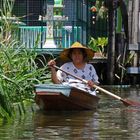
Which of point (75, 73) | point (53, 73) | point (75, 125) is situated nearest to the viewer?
point (75, 125)

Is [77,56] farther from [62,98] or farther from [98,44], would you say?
[98,44]

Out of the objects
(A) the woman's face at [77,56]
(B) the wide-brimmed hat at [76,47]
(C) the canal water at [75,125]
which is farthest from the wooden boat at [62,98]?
(B) the wide-brimmed hat at [76,47]

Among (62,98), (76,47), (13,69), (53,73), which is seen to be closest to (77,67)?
(76,47)

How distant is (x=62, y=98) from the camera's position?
1258 centimetres

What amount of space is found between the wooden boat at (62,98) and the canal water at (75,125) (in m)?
0.17

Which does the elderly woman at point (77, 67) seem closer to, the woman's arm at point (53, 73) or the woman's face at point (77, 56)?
the woman's face at point (77, 56)

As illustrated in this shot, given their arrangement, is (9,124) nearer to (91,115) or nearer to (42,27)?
(91,115)

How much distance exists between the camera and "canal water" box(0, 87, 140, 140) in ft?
31.1

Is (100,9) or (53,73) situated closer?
(53,73)

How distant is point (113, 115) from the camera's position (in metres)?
12.6

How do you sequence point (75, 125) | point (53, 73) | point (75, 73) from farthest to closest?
point (75, 73) → point (53, 73) → point (75, 125)

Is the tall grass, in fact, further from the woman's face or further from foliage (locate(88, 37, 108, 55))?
foliage (locate(88, 37, 108, 55))

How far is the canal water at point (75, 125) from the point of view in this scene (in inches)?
373

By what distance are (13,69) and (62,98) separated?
44.5 inches
